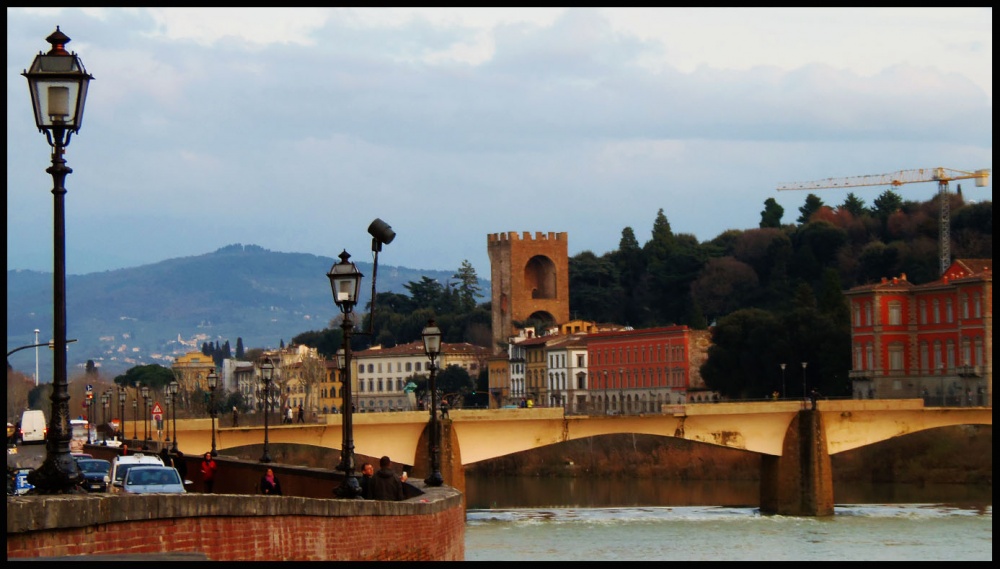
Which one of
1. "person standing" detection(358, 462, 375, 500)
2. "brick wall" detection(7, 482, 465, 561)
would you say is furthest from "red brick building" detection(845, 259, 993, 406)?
"brick wall" detection(7, 482, 465, 561)

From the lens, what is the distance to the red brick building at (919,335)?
85938 millimetres

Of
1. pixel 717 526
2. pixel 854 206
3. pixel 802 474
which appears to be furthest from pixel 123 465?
pixel 854 206

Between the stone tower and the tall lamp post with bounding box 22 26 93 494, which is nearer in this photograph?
the tall lamp post with bounding box 22 26 93 494

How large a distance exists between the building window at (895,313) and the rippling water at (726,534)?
29658 millimetres

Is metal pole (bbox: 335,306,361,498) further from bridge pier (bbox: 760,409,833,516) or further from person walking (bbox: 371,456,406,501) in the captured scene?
bridge pier (bbox: 760,409,833,516)

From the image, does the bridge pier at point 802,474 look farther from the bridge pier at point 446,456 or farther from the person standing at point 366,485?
the person standing at point 366,485

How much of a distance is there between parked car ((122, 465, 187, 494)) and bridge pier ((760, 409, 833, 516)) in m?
36.5

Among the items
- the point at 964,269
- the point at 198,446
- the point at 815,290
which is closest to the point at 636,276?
the point at 815,290

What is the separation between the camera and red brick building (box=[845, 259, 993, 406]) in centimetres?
8594

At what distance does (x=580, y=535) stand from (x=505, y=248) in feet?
328

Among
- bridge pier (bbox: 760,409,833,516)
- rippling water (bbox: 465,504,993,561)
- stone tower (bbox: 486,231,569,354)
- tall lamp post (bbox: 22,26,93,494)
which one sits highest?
stone tower (bbox: 486,231,569,354)

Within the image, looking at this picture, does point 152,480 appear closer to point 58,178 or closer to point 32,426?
point 58,178

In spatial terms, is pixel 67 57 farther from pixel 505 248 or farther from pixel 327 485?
pixel 505 248

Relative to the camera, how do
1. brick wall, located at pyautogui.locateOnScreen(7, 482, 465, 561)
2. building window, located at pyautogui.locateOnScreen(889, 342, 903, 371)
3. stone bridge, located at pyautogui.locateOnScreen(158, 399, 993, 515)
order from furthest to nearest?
building window, located at pyautogui.locateOnScreen(889, 342, 903, 371) < stone bridge, located at pyautogui.locateOnScreen(158, 399, 993, 515) < brick wall, located at pyautogui.locateOnScreen(7, 482, 465, 561)
